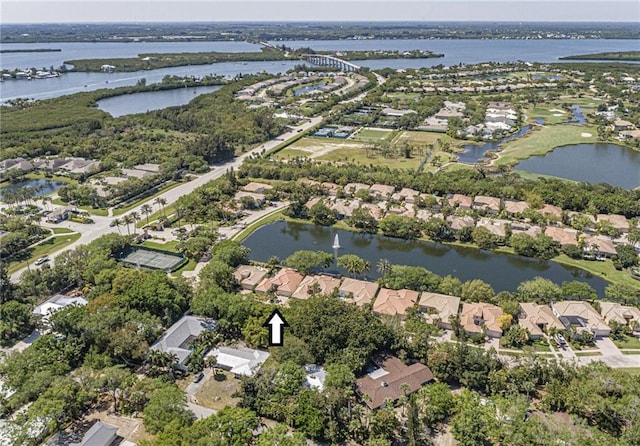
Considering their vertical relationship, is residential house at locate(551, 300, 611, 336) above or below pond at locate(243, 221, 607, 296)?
above

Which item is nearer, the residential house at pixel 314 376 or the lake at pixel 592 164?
the residential house at pixel 314 376

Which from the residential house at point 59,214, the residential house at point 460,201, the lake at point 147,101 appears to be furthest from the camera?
the lake at point 147,101

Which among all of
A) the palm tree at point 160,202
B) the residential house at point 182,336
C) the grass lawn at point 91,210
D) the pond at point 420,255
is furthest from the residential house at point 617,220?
the grass lawn at point 91,210

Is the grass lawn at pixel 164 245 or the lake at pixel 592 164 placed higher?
the lake at pixel 592 164

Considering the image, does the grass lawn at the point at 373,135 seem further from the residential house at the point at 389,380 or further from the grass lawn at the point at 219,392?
the grass lawn at the point at 219,392

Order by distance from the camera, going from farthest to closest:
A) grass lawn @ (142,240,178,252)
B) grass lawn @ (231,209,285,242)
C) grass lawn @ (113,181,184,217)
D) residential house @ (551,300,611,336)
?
grass lawn @ (113,181,184,217) < grass lawn @ (231,209,285,242) < grass lawn @ (142,240,178,252) < residential house @ (551,300,611,336)

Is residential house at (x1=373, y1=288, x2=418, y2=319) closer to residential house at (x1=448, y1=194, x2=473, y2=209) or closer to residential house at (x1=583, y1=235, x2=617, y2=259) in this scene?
residential house at (x1=448, y1=194, x2=473, y2=209)

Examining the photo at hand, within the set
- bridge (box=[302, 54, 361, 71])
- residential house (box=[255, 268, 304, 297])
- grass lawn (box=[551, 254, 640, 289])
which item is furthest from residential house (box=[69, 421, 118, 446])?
bridge (box=[302, 54, 361, 71])
